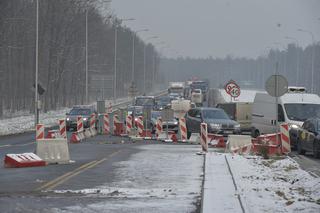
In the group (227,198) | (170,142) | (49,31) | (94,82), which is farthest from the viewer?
(49,31)

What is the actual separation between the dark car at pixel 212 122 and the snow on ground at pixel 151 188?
12.8 m

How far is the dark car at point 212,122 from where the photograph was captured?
113 feet

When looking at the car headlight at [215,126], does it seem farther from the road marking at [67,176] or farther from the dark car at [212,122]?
the road marking at [67,176]

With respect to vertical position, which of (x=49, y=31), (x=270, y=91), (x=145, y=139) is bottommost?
(x=145, y=139)

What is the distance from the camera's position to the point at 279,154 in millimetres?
25234

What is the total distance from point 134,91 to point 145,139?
17.2 m

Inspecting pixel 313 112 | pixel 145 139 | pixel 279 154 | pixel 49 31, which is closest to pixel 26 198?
pixel 279 154

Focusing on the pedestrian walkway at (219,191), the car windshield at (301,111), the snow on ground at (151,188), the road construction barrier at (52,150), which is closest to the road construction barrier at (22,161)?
the road construction barrier at (52,150)

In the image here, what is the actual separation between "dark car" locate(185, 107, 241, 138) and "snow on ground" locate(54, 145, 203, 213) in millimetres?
12817

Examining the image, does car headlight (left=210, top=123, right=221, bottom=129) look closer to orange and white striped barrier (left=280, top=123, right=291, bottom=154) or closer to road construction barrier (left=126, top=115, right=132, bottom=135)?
road construction barrier (left=126, top=115, right=132, bottom=135)

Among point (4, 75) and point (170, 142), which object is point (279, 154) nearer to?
point (170, 142)

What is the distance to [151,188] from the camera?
1449cm

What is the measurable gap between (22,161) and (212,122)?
16.2m

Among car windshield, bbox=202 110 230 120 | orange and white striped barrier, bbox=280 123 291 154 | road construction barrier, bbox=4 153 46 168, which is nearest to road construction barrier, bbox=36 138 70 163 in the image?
road construction barrier, bbox=4 153 46 168
